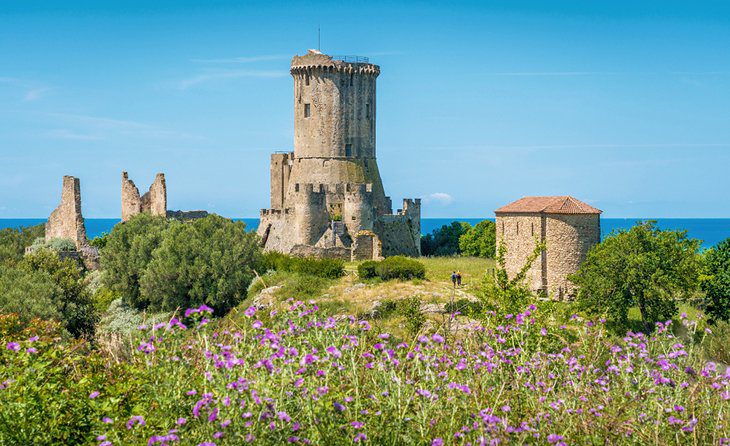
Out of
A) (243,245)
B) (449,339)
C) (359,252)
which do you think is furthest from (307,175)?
(449,339)

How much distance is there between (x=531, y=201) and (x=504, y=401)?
3524cm

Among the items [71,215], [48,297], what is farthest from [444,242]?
[48,297]

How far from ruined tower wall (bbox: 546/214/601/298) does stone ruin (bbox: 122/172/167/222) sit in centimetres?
3003

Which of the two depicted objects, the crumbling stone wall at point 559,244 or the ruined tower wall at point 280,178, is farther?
the ruined tower wall at point 280,178

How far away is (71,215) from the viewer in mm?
55250

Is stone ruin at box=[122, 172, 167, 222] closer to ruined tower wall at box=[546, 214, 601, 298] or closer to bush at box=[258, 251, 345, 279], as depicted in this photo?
bush at box=[258, 251, 345, 279]

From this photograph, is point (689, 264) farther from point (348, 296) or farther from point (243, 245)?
point (243, 245)

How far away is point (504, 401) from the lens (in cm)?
899

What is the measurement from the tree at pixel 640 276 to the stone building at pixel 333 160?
22.4 metres

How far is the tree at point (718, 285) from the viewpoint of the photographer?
39.8 m

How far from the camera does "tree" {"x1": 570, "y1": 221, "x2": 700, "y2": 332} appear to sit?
3650cm

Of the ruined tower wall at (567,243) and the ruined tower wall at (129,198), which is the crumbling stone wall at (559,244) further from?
the ruined tower wall at (129,198)

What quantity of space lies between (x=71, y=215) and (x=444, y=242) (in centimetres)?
2901

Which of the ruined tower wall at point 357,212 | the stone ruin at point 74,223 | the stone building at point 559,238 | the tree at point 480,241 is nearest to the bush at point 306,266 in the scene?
the ruined tower wall at point 357,212
